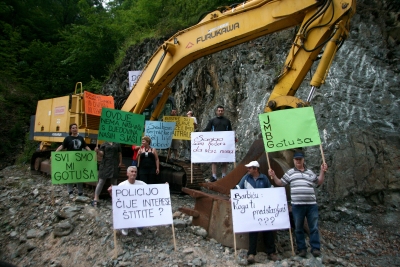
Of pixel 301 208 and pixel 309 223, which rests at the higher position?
pixel 301 208

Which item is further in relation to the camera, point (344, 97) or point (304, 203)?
point (344, 97)

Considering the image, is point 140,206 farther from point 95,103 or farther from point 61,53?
point 61,53

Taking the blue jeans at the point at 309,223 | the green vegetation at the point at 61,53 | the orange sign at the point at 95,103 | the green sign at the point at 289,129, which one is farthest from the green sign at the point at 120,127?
the green vegetation at the point at 61,53

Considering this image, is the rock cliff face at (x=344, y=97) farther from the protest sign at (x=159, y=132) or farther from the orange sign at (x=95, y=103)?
the orange sign at (x=95, y=103)

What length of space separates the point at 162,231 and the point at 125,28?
1728 cm

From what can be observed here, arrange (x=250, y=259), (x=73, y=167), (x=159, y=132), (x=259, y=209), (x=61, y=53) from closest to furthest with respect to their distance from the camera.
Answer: (x=250, y=259) → (x=259, y=209) → (x=73, y=167) → (x=159, y=132) → (x=61, y=53)

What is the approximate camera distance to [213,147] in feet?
25.8

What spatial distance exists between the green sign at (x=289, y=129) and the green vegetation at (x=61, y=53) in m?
13.3

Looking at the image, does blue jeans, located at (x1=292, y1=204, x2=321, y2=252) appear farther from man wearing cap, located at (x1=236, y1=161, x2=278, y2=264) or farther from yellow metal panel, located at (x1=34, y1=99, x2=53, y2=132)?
yellow metal panel, located at (x1=34, y1=99, x2=53, y2=132)

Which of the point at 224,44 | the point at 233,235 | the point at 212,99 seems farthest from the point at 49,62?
the point at 233,235

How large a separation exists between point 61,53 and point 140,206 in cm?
1935

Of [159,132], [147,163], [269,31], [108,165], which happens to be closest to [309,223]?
[147,163]

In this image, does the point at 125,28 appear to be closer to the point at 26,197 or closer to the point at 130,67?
the point at 130,67

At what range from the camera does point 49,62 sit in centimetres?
2156
